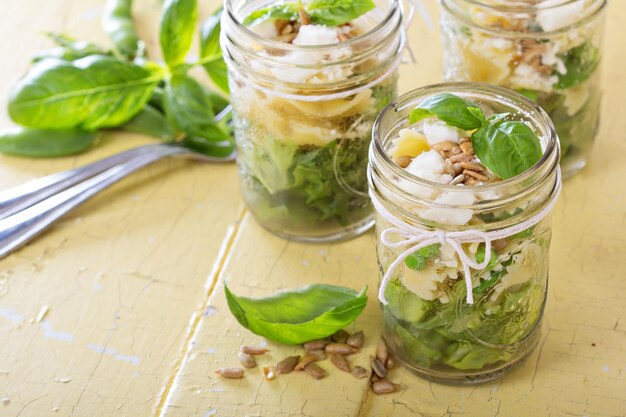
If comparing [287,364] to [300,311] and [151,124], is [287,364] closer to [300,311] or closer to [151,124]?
[300,311]

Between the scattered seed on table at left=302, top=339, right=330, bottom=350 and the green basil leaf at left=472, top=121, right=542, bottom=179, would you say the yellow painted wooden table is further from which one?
the green basil leaf at left=472, top=121, right=542, bottom=179

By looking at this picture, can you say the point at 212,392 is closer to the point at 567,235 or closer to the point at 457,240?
the point at 457,240

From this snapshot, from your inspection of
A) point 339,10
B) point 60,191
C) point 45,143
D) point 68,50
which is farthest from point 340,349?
point 68,50

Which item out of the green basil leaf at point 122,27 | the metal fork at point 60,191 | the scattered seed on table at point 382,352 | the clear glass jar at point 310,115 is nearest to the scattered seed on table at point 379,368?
the scattered seed on table at point 382,352

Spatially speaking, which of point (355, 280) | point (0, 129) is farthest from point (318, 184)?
point (0, 129)

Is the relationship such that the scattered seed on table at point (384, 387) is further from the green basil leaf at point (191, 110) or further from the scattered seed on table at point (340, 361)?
the green basil leaf at point (191, 110)

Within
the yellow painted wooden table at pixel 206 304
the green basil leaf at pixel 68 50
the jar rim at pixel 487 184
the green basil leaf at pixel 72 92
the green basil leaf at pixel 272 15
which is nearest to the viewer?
the jar rim at pixel 487 184
